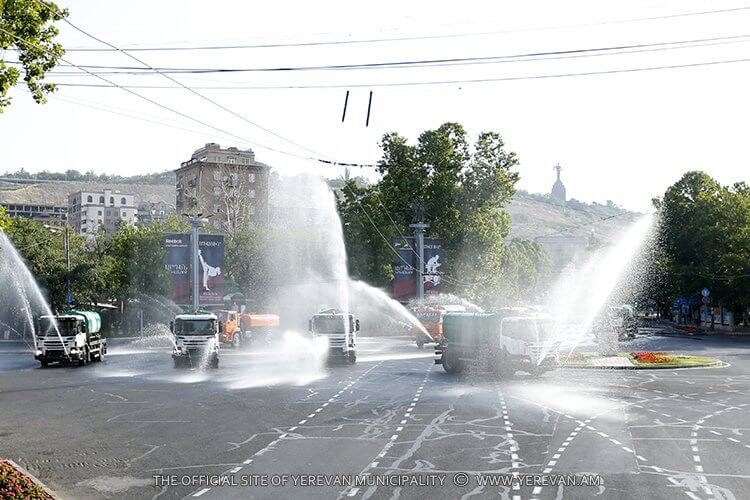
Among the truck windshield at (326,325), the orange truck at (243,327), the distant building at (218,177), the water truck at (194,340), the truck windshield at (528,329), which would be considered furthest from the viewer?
the distant building at (218,177)

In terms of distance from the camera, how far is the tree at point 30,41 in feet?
81.4

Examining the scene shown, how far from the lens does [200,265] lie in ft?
213

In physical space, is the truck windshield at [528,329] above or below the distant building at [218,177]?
below

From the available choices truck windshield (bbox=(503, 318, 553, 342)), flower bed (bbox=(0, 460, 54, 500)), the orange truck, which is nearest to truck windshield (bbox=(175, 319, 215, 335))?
truck windshield (bbox=(503, 318, 553, 342))

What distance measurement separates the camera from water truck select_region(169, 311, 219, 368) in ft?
148

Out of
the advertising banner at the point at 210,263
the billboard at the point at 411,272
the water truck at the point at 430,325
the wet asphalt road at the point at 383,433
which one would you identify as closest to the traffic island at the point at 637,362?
the wet asphalt road at the point at 383,433

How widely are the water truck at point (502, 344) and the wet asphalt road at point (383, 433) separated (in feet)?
2.80

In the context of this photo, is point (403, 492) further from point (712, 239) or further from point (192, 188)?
point (192, 188)

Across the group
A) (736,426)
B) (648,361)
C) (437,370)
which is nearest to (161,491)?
(736,426)

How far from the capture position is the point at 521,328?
37188 mm

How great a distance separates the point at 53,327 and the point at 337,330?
16.1 metres

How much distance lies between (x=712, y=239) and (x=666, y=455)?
73558 mm

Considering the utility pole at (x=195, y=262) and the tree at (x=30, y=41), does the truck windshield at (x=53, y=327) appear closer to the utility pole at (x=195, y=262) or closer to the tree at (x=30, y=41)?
the utility pole at (x=195, y=262)

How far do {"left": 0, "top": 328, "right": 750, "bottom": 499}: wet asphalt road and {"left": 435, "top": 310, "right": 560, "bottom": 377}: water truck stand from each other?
85cm
